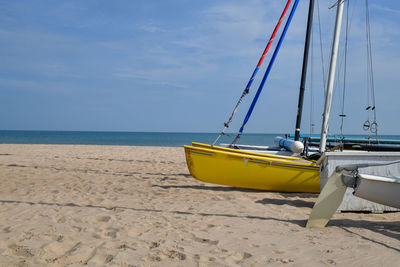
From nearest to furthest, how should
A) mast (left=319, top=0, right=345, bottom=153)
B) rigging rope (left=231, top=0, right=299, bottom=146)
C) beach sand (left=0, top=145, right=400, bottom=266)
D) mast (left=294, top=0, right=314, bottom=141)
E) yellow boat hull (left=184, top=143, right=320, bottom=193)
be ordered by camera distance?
beach sand (left=0, top=145, right=400, bottom=266), yellow boat hull (left=184, top=143, right=320, bottom=193), mast (left=319, top=0, right=345, bottom=153), mast (left=294, top=0, right=314, bottom=141), rigging rope (left=231, top=0, right=299, bottom=146)

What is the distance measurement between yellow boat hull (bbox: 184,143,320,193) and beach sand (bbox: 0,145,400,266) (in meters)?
0.26

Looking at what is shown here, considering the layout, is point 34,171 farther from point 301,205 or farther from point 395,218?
point 395,218

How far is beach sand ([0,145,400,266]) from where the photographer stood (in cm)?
378

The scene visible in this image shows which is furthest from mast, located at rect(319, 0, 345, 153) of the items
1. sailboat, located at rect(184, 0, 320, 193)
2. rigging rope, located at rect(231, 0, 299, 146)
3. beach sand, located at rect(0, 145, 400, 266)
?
rigging rope, located at rect(231, 0, 299, 146)

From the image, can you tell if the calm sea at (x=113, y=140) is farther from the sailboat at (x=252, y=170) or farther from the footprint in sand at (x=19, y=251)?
the footprint in sand at (x=19, y=251)

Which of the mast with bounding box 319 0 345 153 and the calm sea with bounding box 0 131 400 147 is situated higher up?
the mast with bounding box 319 0 345 153

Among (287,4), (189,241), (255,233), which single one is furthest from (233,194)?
(287,4)

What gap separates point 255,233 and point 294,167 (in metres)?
3.31

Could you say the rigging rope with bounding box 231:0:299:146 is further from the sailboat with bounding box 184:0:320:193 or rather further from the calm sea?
the calm sea

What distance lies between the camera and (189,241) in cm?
432

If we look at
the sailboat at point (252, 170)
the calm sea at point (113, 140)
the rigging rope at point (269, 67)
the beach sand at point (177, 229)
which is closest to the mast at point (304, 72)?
the rigging rope at point (269, 67)

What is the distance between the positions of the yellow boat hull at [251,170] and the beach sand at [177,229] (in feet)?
0.84

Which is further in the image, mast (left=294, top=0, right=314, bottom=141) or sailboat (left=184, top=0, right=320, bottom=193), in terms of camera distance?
mast (left=294, top=0, right=314, bottom=141)

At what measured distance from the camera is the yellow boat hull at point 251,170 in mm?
7648
